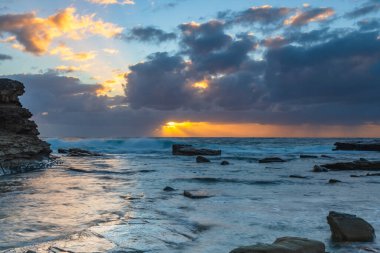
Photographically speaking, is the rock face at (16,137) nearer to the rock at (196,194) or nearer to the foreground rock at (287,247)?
the rock at (196,194)

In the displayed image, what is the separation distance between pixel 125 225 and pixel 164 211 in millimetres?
2334

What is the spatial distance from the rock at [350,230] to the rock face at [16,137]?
62.6 ft

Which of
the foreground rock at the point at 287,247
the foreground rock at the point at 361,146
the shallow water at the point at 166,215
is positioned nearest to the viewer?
the foreground rock at the point at 287,247

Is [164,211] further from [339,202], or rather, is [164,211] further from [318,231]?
[339,202]

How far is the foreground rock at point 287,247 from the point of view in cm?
539

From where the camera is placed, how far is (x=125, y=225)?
8.73 m

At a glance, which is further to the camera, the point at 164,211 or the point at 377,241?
the point at 164,211

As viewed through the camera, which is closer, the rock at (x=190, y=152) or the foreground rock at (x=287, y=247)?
the foreground rock at (x=287, y=247)

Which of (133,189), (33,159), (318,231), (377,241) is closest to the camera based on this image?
(377,241)

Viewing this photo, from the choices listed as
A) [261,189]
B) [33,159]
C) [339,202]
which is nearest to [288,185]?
[261,189]

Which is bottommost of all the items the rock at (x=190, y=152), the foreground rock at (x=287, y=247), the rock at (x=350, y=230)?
the rock at (x=190, y=152)

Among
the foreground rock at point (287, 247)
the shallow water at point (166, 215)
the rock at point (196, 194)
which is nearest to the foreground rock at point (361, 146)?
the shallow water at point (166, 215)

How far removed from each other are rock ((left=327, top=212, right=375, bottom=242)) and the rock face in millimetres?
19086

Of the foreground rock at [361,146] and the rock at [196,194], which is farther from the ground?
the foreground rock at [361,146]
